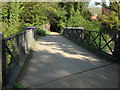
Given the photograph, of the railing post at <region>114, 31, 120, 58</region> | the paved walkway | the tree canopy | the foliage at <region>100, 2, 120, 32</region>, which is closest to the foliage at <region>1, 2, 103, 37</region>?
the tree canopy

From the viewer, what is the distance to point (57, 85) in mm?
3727

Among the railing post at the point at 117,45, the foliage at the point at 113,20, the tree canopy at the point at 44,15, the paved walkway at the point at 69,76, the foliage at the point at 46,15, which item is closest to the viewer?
the paved walkway at the point at 69,76

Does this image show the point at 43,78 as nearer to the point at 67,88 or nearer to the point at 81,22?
the point at 67,88

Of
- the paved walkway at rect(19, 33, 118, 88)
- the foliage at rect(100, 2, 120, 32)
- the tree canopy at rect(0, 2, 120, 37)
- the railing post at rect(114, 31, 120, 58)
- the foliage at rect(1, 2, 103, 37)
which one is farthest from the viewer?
the foliage at rect(100, 2, 120, 32)

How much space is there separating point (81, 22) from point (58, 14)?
15.5 ft

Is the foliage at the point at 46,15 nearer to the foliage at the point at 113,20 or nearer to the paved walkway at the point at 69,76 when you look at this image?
the foliage at the point at 113,20

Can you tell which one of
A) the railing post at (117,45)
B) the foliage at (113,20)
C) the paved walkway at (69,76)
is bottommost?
the paved walkway at (69,76)

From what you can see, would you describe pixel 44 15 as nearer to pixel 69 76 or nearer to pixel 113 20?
pixel 113 20

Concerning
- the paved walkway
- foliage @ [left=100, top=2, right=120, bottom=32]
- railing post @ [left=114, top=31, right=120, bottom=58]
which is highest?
foliage @ [left=100, top=2, right=120, bottom=32]

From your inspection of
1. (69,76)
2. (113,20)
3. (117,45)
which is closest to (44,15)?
(113,20)

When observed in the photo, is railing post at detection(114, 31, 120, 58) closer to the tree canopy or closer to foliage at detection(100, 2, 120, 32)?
the tree canopy

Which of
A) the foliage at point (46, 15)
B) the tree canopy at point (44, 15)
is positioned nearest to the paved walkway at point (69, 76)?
the tree canopy at point (44, 15)

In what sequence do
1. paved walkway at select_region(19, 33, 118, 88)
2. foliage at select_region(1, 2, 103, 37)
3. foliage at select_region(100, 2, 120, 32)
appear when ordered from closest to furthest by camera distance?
paved walkway at select_region(19, 33, 118, 88) < foliage at select_region(1, 2, 103, 37) < foliage at select_region(100, 2, 120, 32)

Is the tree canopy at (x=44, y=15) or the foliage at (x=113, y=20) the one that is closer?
the tree canopy at (x=44, y=15)
